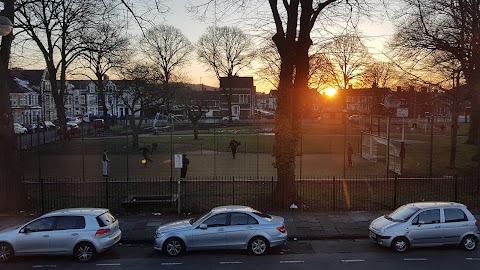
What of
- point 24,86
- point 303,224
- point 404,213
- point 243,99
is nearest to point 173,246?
point 303,224

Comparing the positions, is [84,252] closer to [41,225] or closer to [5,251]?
[41,225]

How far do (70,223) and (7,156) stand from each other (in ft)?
24.7

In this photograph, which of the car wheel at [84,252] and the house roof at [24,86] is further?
the house roof at [24,86]

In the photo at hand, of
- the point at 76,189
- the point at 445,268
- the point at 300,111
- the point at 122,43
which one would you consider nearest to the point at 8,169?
the point at 76,189

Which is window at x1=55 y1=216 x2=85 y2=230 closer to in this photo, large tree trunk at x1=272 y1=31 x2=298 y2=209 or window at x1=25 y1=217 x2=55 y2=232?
window at x1=25 y1=217 x2=55 y2=232

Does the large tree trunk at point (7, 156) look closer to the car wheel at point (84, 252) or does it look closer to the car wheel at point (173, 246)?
the car wheel at point (84, 252)

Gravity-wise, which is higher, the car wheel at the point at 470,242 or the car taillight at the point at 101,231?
the car taillight at the point at 101,231

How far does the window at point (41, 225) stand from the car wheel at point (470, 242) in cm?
1194

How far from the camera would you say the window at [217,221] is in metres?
13.1

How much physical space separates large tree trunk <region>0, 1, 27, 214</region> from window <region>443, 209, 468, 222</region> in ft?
52.6

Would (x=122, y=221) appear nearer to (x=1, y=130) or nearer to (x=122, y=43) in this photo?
(x=1, y=130)

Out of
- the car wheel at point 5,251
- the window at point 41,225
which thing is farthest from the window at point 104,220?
the car wheel at point 5,251

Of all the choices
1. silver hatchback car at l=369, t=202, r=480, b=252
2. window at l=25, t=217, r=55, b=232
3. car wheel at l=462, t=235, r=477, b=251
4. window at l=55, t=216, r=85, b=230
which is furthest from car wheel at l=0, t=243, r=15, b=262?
car wheel at l=462, t=235, r=477, b=251

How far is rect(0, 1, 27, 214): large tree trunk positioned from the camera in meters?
18.1
